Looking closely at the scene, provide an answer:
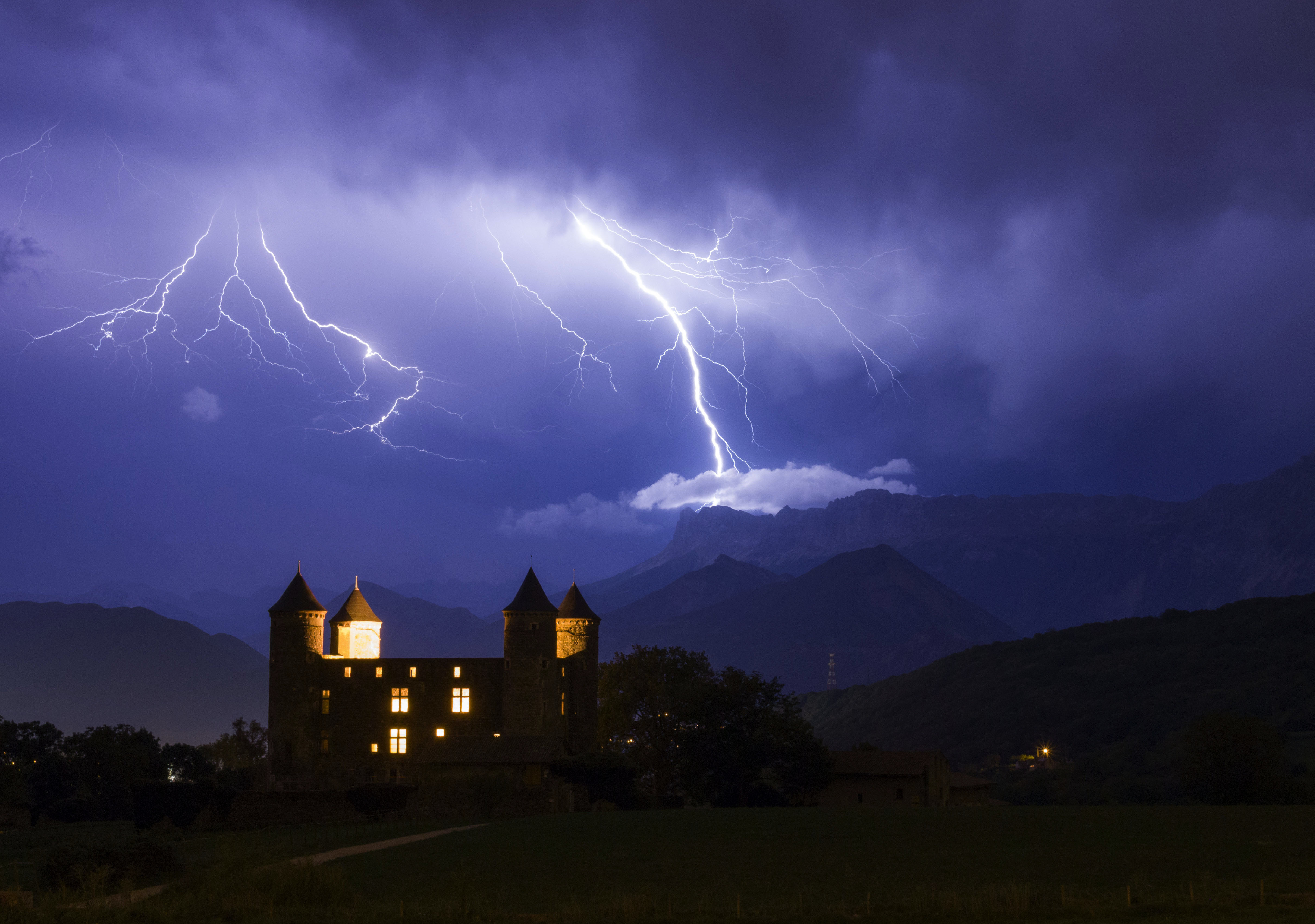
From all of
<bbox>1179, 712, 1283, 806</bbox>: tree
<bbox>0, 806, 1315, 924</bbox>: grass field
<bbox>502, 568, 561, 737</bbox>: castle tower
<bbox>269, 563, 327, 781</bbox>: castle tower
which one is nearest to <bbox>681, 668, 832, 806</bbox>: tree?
<bbox>502, 568, 561, 737</bbox>: castle tower

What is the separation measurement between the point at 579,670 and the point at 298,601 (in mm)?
15524

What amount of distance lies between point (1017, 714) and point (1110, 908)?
94.8 meters

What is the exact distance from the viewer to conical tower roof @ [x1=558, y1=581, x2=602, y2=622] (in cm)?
5978

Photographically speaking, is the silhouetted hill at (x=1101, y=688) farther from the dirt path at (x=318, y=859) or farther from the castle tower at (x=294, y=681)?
the dirt path at (x=318, y=859)

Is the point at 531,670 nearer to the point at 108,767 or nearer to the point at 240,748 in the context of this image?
the point at 108,767

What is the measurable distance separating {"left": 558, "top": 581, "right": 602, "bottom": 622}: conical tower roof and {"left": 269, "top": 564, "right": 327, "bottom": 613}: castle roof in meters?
12.9

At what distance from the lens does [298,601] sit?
58.2 metres

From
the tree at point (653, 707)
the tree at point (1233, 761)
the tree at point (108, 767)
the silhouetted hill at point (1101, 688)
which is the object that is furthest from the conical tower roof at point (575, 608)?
the silhouetted hill at point (1101, 688)

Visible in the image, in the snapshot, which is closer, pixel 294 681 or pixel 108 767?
pixel 294 681

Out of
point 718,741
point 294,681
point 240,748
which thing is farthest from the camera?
point 240,748

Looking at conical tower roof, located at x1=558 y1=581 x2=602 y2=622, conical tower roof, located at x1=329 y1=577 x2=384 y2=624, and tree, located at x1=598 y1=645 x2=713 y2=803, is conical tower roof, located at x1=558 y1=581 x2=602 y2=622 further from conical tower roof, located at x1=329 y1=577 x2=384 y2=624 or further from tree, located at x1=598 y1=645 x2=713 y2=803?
conical tower roof, located at x1=329 y1=577 x2=384 y2=624

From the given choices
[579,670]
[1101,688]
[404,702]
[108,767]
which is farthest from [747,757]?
[1101,688]

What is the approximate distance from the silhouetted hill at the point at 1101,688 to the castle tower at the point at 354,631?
191 feet

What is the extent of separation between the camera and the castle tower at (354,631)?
208ft
